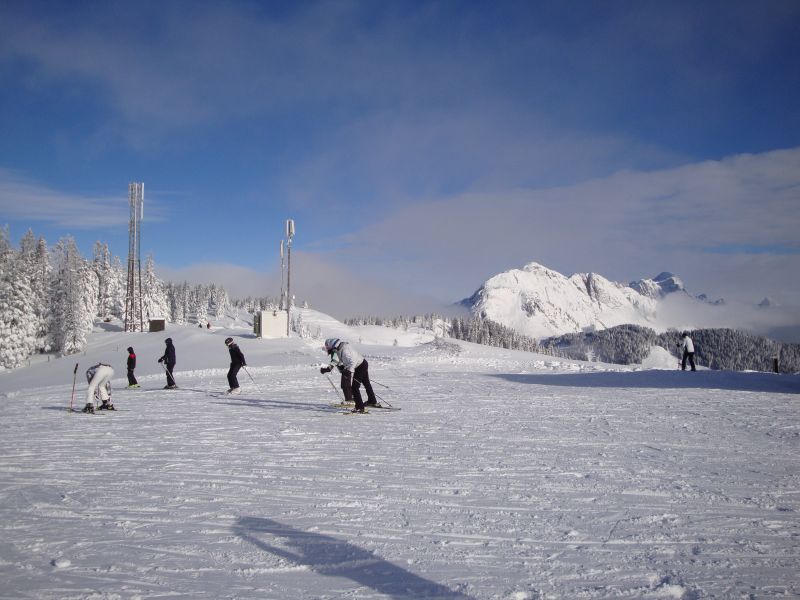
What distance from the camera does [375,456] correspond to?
8.16 m

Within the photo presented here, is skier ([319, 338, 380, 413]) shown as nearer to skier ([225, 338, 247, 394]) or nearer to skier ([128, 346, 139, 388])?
skier ([225, 338, 247, 394])

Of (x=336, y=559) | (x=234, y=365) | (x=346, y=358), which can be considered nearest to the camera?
(x=336, y=559)

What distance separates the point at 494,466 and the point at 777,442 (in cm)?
564

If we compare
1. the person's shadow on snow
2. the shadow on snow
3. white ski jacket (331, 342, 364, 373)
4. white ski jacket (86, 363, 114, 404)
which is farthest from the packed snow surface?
the shadow on snow

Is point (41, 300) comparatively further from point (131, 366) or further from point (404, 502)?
point (404, 502)

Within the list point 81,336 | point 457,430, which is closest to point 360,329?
point 81,336

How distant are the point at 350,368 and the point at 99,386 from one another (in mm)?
7131

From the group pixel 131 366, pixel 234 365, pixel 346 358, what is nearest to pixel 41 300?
pixel 131 366

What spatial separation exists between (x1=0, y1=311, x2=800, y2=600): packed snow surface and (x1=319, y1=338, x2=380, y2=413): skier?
2.17 feet

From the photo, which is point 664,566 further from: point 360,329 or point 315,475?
point 360,329

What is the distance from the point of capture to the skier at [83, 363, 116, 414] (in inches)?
516

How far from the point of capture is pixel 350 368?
40.9 feet

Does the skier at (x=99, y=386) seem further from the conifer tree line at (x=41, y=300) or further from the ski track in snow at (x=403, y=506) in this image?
the conifer tree line at (x=41, y=300)

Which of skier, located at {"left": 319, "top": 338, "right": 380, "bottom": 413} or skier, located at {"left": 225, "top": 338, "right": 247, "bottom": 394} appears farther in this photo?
skier, located at {"left": 225, "top": 338, "right": 247, "bottom": 394}
